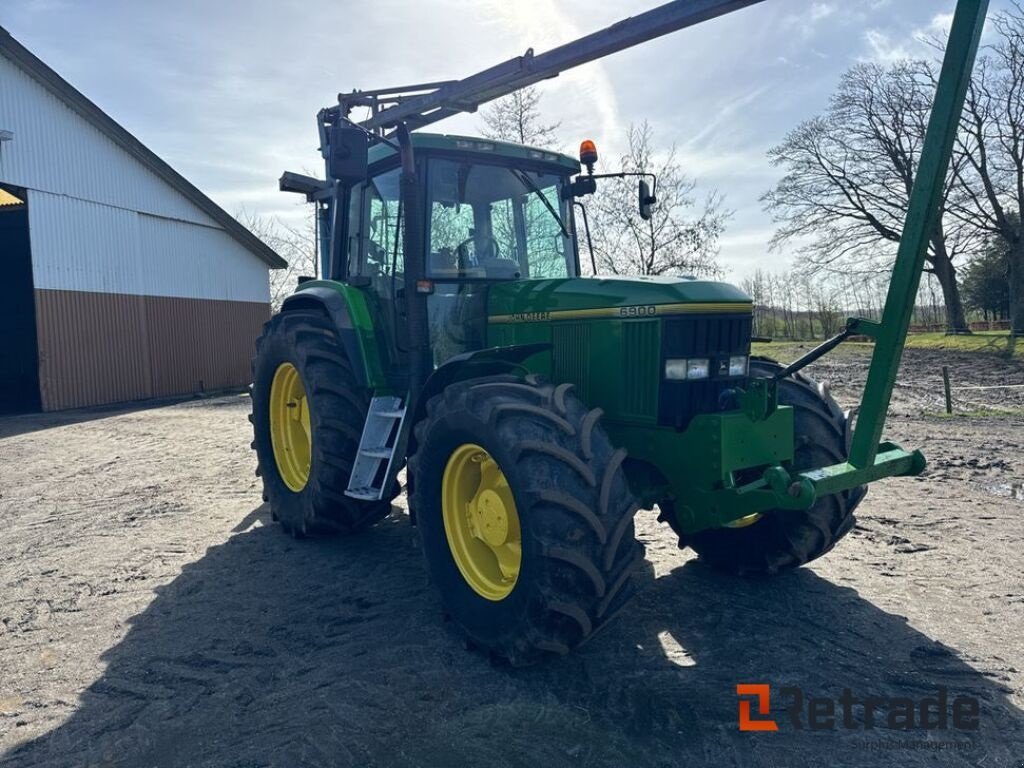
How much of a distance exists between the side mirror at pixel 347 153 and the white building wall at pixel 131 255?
41.6 feet

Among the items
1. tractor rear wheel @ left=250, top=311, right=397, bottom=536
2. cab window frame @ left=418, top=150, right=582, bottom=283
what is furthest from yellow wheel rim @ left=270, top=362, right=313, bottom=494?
cab window frame @ left=418, top=150, right=582, bottom=283

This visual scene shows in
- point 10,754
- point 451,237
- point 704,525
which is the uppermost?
point 451,237


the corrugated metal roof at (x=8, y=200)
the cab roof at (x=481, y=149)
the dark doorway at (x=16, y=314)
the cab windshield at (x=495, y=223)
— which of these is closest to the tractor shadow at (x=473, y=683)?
the cab windshield at (x=495, y=223)

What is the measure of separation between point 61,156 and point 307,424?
12093 mm

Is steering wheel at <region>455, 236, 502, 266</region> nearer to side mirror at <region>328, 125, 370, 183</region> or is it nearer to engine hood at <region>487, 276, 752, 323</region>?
engine hood at <region>487, 276, 752, 323</region>

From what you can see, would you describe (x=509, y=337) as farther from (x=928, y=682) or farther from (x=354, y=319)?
(x=928, y=682)

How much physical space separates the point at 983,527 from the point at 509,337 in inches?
144

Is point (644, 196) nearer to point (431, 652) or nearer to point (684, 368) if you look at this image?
point (684, 368)

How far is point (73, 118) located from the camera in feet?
47.7

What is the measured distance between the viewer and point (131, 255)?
1596 cm

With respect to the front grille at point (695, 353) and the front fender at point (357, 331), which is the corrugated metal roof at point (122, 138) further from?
the front grille at point (695, 353)

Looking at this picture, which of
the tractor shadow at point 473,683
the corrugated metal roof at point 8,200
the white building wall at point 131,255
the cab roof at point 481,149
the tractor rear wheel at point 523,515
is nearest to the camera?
the tractor shadow at point 473,683

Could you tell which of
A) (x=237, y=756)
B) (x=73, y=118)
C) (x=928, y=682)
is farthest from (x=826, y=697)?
(x=73, y=118)

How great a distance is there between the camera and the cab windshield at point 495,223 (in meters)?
4.48
